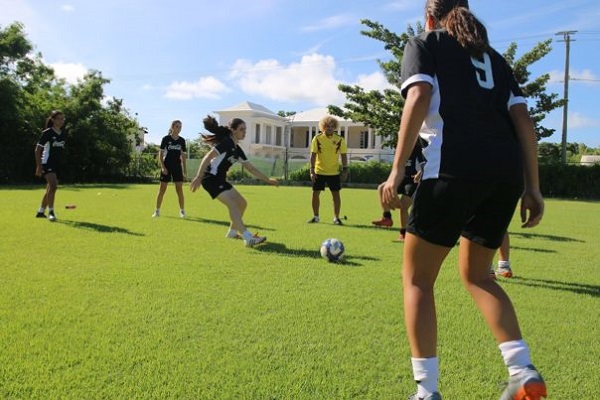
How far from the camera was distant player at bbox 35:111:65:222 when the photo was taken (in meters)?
9.98

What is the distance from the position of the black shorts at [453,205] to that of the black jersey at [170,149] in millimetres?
9743

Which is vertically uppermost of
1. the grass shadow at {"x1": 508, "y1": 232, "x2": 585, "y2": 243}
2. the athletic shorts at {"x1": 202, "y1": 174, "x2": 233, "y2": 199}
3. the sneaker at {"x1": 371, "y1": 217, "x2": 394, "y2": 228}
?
the athletic shorts at {"x1": 202, "y1": 174, "x2": 233, "y2": 199}

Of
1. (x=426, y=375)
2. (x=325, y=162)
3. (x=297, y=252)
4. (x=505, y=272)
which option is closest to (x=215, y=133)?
(x=297, y=252)

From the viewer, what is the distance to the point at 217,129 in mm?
8055

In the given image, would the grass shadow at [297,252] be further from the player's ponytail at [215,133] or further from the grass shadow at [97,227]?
the grass shadow at [97,227]

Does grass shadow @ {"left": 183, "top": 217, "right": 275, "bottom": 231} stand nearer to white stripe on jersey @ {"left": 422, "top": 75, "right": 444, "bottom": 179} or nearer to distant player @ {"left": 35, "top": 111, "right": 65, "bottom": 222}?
distant player @ {"left": 35, "top": 111, "right": 65, "bottom": 222}

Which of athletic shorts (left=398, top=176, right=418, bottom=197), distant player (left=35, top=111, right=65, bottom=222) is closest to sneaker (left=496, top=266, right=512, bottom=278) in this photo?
athletic shorts (left=398, top=176, right=418, bottom=197)

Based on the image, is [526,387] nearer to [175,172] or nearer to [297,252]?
[297,252]

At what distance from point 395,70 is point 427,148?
32310 millimetres

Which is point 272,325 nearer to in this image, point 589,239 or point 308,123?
point 589,239

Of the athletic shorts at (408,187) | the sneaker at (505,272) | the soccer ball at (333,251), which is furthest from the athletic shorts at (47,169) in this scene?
the sneaker at (505,272)

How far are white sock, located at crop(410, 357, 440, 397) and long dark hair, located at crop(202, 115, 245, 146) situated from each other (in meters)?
6.07

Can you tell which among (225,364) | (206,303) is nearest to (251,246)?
(206,303)

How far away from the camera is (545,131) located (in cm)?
3362
